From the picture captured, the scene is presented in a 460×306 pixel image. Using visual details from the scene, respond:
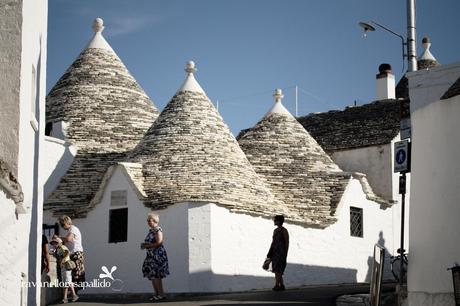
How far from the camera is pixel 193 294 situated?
885 inches

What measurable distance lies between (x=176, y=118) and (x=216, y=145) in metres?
1.37

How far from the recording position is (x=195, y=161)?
82.3 feet

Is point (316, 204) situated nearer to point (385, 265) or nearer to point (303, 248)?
point (303, 248)

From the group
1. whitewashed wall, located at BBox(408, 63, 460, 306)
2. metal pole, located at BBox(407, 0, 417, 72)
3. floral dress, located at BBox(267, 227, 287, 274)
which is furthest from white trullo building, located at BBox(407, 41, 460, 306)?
floral dress, located at BBox(267, 227, 287, 274)

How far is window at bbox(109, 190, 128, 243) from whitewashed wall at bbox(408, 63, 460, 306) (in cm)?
1186

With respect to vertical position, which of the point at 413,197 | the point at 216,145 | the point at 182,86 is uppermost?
the point at 182,86

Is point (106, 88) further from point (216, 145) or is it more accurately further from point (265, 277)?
point (265, 277)

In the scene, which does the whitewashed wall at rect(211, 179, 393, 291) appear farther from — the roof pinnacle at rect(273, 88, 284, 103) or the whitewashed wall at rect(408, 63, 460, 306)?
the whitewashed wall at rect(408, 63, 460, 306)

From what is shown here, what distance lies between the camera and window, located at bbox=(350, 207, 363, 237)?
95.1 feet

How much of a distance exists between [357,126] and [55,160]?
11.4m

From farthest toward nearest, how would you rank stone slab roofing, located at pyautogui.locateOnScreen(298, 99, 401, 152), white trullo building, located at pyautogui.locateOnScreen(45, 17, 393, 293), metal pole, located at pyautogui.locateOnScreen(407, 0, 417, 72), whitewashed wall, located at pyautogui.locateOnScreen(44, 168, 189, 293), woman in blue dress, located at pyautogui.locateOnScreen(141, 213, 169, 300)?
stone slab roofing, located at pyautogui.locateOnScreen(298, 99, 401, 152) < white trullo building, located at pyautogui.locateOnScreen(45, 17, 393, 293) < whitewashed wall, located at pyautogui.locateOnScreen(44, 168, 189, 293) < metal pole, located at pyautogui.locateOnScreen(407, 0, 417, 72) < woman in blue dress, located at pyautogui.locateOnScreen(141, 213, 169, 300)

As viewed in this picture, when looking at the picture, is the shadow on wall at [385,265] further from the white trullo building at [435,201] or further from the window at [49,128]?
the white trullo building at [435,201]

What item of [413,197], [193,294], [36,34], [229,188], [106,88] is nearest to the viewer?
[413,197]

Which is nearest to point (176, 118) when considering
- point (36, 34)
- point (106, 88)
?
point (106, 88)
